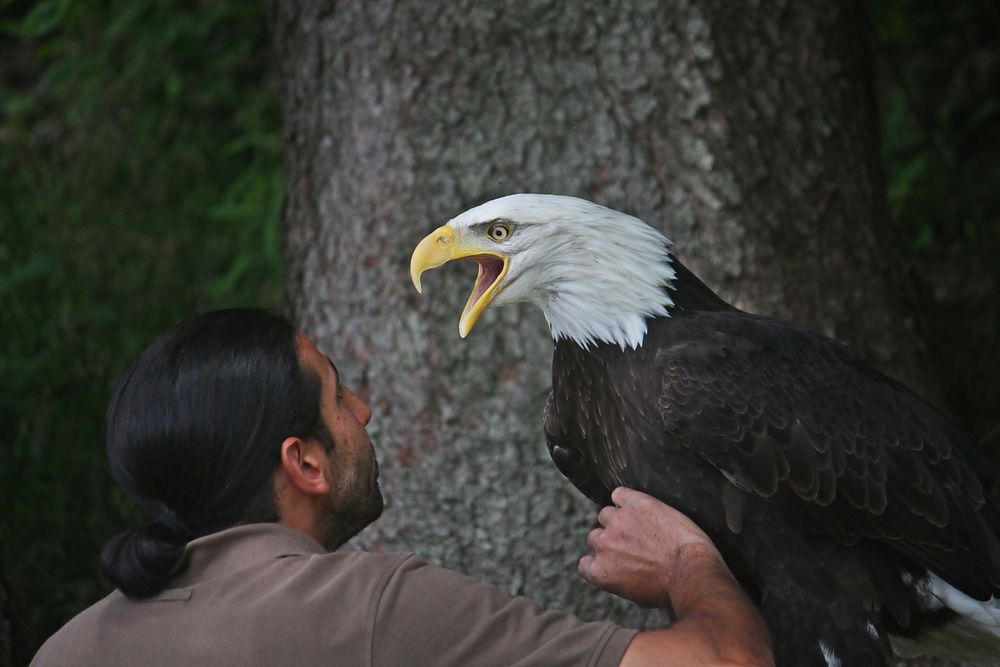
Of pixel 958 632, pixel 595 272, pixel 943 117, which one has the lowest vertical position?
pixel 958 632

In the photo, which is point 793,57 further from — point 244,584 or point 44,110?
point 44,110

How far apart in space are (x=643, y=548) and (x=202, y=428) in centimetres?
96

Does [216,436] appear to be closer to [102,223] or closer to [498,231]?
[498,231]

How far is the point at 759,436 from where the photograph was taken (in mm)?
2592

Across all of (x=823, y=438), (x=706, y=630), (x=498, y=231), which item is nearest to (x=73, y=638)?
(x=706, y=630)

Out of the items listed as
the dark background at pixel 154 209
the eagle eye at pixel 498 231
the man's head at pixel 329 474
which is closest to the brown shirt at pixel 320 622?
the man's head at pixel 329 474

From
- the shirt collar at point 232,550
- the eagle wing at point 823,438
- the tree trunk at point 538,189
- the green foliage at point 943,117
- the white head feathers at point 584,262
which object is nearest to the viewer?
the shirt collar at point 232,550

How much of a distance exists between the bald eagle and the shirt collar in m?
0.69

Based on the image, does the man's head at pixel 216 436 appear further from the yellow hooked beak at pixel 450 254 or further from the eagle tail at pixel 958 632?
the eagle tail at pixel 958 632

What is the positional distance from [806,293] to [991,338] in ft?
4.77

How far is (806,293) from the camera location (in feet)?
12.3

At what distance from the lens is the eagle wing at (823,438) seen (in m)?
2.59

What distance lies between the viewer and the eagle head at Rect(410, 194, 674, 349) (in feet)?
8.93

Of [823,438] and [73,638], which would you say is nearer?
[73,638]
